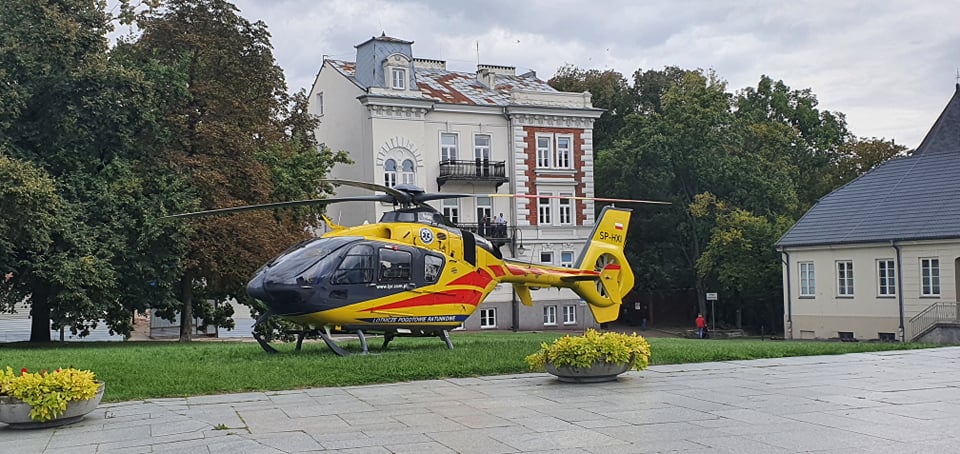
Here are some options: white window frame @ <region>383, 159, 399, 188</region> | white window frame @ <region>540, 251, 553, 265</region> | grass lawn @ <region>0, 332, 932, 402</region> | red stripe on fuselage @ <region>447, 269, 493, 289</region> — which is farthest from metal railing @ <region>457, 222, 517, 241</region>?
red stripe on fuselage @ <region>447, 269, 493, 289</region>

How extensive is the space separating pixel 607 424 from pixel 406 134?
35034 mm

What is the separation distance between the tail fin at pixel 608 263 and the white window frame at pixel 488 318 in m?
21.6

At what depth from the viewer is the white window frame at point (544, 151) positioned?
48519 millimetres

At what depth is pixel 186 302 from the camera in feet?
101

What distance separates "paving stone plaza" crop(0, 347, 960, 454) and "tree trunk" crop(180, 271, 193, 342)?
17114 mm

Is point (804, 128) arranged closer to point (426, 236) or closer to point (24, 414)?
point (426, 236)

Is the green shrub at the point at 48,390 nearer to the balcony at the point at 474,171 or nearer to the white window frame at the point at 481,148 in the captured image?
the balcony at the point at 474,171

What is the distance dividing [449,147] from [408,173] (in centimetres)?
281

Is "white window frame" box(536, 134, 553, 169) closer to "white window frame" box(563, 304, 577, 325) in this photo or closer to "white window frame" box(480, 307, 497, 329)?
"white window frame" box(563, 304, 577, 325)

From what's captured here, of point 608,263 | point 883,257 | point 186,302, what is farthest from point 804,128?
point 186,302

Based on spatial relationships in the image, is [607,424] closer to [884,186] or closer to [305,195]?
[305,195]

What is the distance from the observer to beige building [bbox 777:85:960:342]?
3631 cm

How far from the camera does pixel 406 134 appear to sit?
147 feet

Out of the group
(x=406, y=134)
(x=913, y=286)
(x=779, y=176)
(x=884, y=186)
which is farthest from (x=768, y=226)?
(x=406, y=134)
